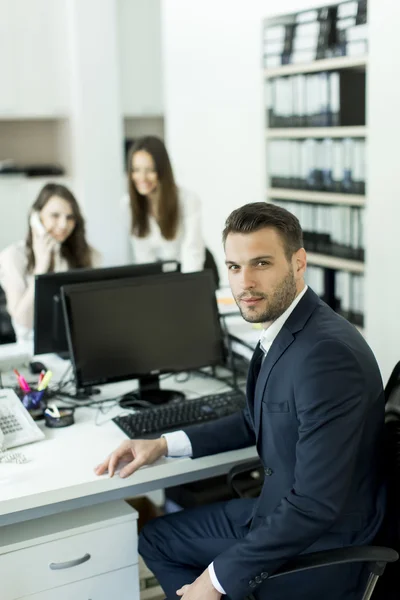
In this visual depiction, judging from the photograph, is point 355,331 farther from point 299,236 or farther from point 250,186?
point 250,186

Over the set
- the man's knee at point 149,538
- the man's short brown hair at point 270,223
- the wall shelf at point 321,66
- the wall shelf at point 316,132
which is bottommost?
the man's knee at point 149,538

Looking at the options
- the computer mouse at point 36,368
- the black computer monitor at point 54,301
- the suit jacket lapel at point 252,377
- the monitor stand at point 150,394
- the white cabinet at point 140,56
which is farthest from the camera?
the white cabinet at point 140,56

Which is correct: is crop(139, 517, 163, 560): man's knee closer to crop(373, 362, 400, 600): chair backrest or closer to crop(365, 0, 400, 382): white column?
crop(373, 362, 400, 600): chair backrest

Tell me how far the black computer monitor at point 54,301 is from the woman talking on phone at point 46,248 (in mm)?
544

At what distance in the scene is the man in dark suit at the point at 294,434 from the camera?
1625 millimetres

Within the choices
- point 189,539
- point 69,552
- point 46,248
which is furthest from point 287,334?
point 46,248

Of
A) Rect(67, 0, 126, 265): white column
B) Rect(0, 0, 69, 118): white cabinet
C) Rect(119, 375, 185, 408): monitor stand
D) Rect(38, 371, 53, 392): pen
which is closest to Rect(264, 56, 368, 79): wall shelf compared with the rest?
Rect(67, 0, 126, 265): white column

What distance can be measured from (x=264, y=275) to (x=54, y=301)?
3.38ft

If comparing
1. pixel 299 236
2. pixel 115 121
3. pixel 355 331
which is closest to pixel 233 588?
pixel 355 331

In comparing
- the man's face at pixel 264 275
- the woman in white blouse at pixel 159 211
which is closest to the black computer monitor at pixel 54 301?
the man's face at pixel 264 275

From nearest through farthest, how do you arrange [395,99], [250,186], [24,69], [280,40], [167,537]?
[167,537]
[395,99]
[280,40]
[250,186]
[24,69]

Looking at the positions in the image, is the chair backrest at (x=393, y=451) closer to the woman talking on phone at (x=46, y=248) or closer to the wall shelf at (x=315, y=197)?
the woman talking on phone at (x=46, y=248)

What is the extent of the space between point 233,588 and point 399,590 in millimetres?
438

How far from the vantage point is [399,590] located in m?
1.81
